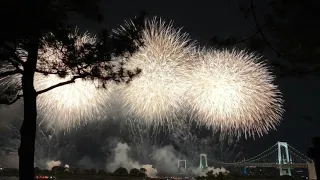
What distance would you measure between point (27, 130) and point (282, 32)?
11498mm

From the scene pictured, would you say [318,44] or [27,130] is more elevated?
[318,44]

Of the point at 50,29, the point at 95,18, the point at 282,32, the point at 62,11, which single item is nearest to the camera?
the point at 50,29

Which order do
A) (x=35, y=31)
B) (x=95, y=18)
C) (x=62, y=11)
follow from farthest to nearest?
(x=95, y=18) → (x=62, y=11) → (x=35, y=31)

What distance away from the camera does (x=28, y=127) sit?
13.5 m

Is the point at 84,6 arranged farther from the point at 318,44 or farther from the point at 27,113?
the point at 318,44

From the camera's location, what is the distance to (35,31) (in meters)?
12.2

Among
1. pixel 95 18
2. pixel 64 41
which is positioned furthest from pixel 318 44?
pixel 64 41

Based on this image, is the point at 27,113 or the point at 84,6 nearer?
the point at 27,113

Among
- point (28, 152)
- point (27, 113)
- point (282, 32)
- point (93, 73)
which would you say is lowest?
point (28, 152)

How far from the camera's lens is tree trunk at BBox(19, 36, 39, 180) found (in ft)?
42.9

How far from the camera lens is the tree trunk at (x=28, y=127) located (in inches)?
515

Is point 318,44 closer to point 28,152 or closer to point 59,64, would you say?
point 59,64

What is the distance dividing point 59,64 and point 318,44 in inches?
414

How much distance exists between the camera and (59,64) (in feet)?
52.0
